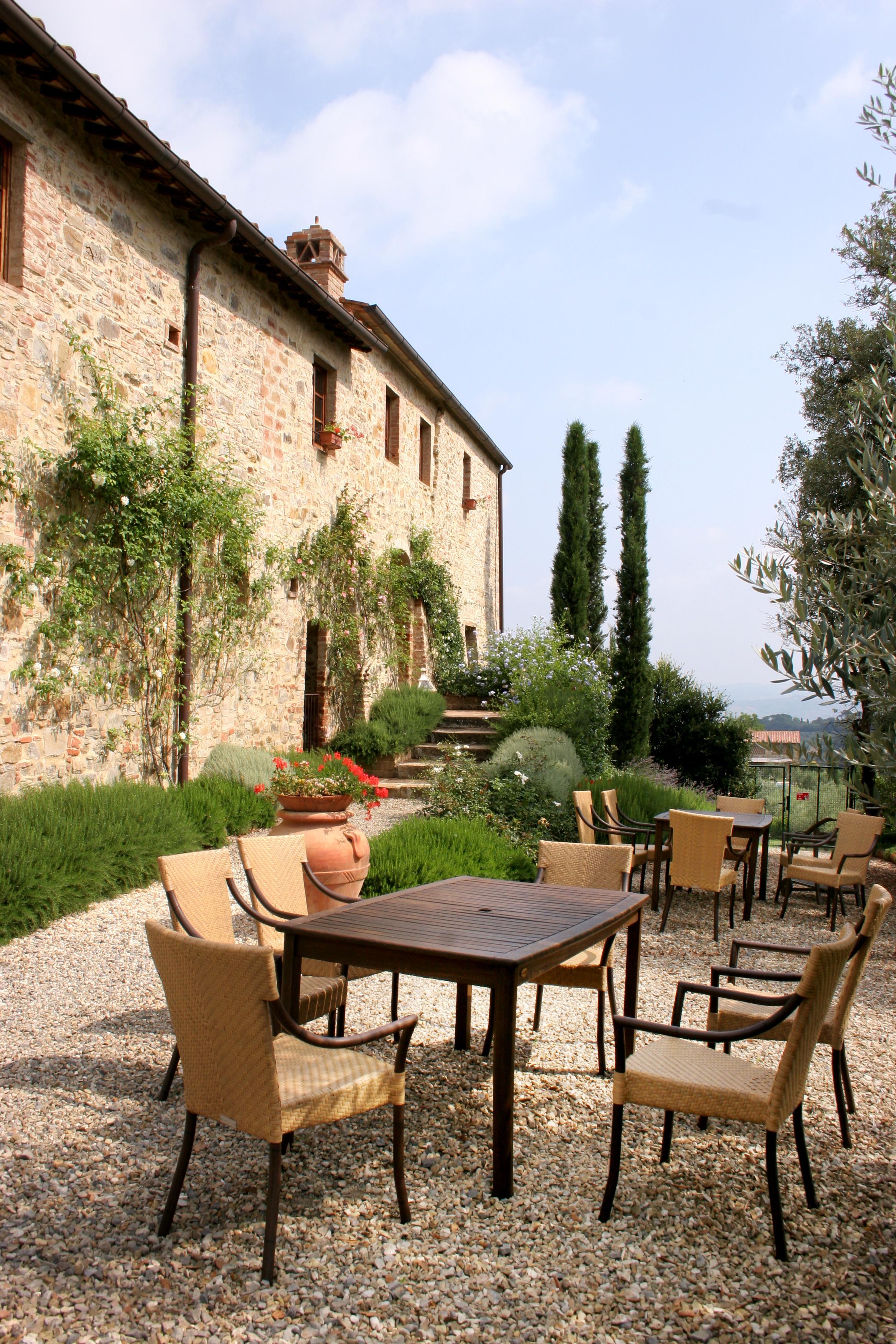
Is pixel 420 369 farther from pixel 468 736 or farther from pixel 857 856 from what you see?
pixel 857 856

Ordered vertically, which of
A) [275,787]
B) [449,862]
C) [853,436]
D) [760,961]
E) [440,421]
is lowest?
[760,961]

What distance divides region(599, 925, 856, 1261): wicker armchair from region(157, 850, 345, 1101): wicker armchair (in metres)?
1.11

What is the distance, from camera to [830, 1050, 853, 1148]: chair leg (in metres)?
2.97

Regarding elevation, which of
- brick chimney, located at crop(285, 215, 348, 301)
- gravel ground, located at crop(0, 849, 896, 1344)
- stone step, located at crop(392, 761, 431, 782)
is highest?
brick chimney, located at crop(285, 215, 348, 301)

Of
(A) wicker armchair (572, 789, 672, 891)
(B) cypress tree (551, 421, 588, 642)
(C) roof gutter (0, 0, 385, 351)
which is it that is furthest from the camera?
(B) cypress tree (551, 421, 588, 642)

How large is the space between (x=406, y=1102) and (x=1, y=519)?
489 centimetres

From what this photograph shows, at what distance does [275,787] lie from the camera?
612cm

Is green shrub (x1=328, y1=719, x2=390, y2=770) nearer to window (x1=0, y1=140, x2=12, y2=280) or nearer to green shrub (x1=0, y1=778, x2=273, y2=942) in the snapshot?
green shrub (x1=0, y1=778, x2=273, y2=942)

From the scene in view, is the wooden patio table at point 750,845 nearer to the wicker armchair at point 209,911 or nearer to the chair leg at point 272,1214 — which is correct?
the wicker armchair at point 209,911

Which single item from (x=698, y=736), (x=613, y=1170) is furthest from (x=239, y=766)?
(x=698, y=736)

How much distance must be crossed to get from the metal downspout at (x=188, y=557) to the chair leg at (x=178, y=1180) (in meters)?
5.90

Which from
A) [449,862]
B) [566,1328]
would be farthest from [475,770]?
[566,1328]

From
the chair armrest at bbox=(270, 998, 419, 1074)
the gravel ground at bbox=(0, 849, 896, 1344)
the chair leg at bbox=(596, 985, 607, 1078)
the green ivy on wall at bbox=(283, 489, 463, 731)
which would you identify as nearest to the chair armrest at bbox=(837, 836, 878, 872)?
the gravel ground at bbox=(0, 849, 896, 1344)

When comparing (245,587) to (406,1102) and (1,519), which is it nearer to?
(1,519)
